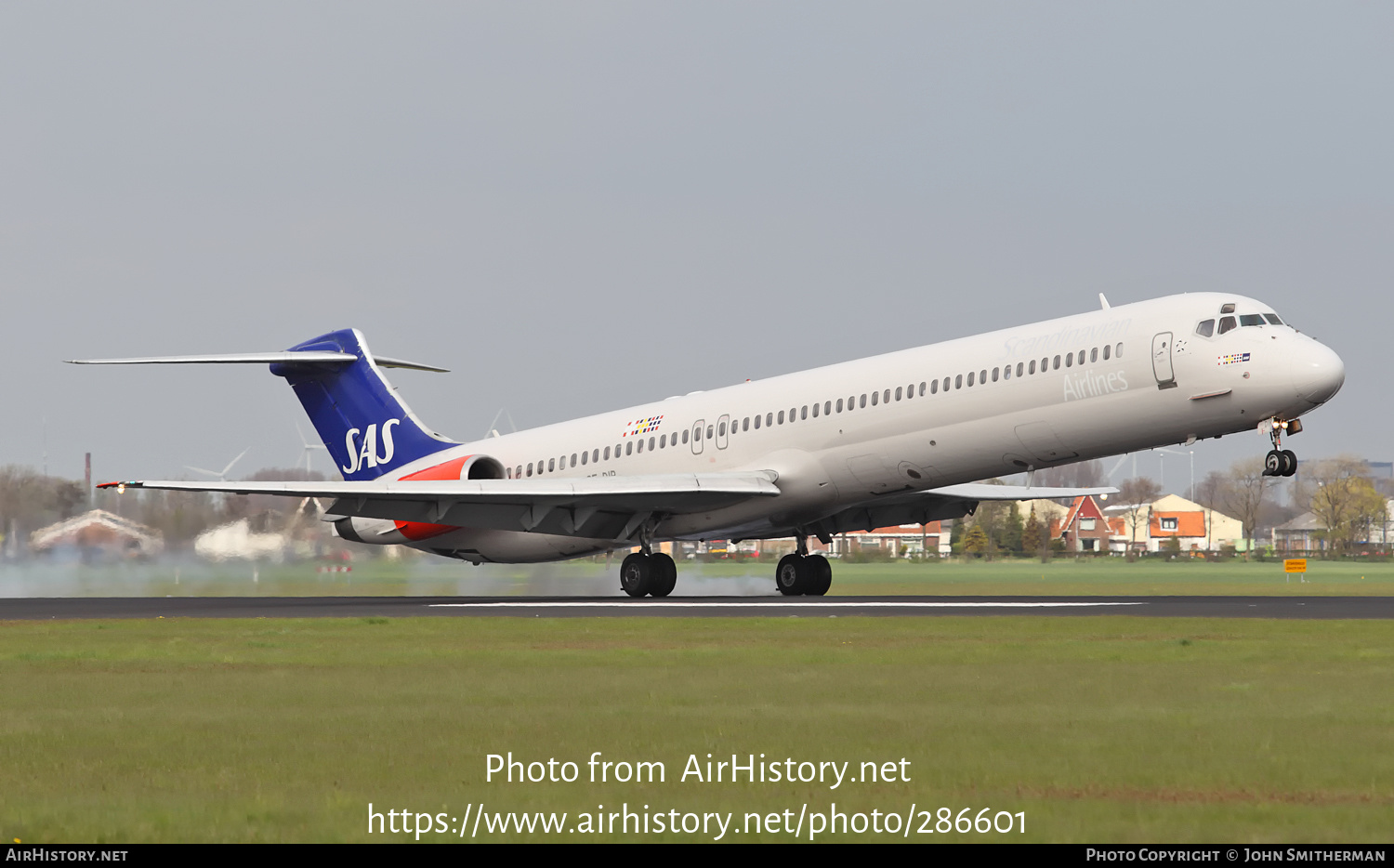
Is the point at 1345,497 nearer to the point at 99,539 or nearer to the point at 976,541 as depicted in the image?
the point at 976,541

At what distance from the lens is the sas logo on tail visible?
147 ft

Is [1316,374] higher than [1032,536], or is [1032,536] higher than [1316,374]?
[1316,374]

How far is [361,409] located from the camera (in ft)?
147

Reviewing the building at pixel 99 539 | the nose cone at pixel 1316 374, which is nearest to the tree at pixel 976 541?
the building at pixel 99 539

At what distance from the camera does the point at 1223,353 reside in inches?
1182

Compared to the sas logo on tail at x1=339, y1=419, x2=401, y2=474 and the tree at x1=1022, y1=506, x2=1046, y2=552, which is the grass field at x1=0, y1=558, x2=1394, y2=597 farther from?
the tree at x1=1022, y1=506, x2=1046, y2=552

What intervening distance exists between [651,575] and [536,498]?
10.7 feet

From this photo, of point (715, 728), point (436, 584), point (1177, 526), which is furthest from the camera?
point (1177, 526)

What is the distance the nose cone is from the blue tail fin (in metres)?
22.5

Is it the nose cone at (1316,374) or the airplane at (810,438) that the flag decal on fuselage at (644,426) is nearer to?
the airplane at (810,438)

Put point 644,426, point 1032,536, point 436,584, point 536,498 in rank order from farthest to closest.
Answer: point 1032,536 → point 436,584 → point 644,426 → point 536,498

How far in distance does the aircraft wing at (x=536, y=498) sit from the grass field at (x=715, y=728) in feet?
42.4

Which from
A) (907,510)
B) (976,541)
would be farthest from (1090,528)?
(907,510)
